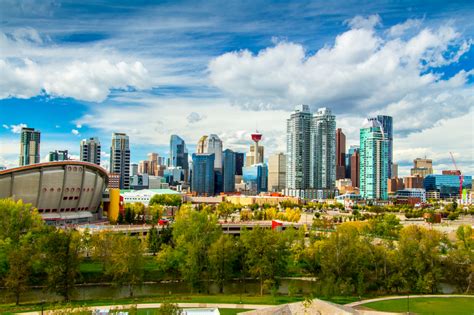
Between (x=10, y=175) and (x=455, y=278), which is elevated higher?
(x=10, y=175)

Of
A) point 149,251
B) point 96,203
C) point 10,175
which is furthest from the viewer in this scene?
point 96,203

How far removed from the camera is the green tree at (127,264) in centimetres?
3981

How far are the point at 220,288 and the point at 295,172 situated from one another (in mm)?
157296

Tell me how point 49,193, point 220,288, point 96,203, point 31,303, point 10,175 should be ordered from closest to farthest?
point 31,303 → point 220,288 → point 10,175 → point 49,193 → point 96,203

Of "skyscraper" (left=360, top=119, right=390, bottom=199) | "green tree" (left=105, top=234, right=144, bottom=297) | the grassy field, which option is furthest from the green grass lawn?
"skyscraper" (left=360, top=119, right=390, bottom=199)

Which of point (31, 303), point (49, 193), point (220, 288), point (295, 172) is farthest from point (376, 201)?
point (31, 303)

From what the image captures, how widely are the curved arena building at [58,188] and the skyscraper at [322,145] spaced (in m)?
123

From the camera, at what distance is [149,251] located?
184 ft

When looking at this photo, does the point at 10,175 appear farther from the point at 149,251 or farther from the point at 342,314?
the point at 342,314

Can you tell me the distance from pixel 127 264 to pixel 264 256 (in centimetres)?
1190

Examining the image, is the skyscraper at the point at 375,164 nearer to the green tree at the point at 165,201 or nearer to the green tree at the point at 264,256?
the green tree at the point at 165,201

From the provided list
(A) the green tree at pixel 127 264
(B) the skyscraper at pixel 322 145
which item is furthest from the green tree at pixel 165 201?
(B) the skyscraper at pixel 322 145

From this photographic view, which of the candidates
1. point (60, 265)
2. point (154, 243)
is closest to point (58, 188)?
point (154, 243)

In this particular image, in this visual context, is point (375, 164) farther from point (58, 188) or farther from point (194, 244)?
point (194, 244)
